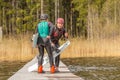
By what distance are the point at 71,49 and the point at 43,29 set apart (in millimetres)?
12234

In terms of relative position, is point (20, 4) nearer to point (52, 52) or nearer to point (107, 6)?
point (107, 6)

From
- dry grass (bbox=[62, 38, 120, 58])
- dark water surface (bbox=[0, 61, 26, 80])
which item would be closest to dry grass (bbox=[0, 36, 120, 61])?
dry grass (bbox=[62, 38, 120, 58])

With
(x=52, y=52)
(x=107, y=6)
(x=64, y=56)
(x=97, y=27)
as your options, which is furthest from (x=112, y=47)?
(x=107, y=6)

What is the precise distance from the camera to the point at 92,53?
25406 millimetres

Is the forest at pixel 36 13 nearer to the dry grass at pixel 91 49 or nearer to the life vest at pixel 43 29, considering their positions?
the dry grass at pixel 91 49

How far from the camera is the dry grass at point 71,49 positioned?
77.4ft

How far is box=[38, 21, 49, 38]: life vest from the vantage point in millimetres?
13169

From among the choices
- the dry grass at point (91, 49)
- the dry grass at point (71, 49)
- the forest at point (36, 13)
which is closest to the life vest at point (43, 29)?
the dry grass at point (71, 49)

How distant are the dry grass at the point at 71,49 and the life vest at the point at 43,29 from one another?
9.62 m

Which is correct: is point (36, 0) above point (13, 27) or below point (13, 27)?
above

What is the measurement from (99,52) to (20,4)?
31721 mm

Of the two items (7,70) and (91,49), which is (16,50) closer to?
(91,49)

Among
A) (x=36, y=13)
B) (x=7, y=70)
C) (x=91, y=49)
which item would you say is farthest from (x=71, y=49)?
(x=36, y=13)

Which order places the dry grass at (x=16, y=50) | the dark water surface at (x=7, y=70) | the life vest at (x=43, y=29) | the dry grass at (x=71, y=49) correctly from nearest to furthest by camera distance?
the life vest at (x=43, y=29), the dark water surface at (x=7, y=70), the dry grass at (x=16, y=50), the dry grass at (x=71, y=49)
